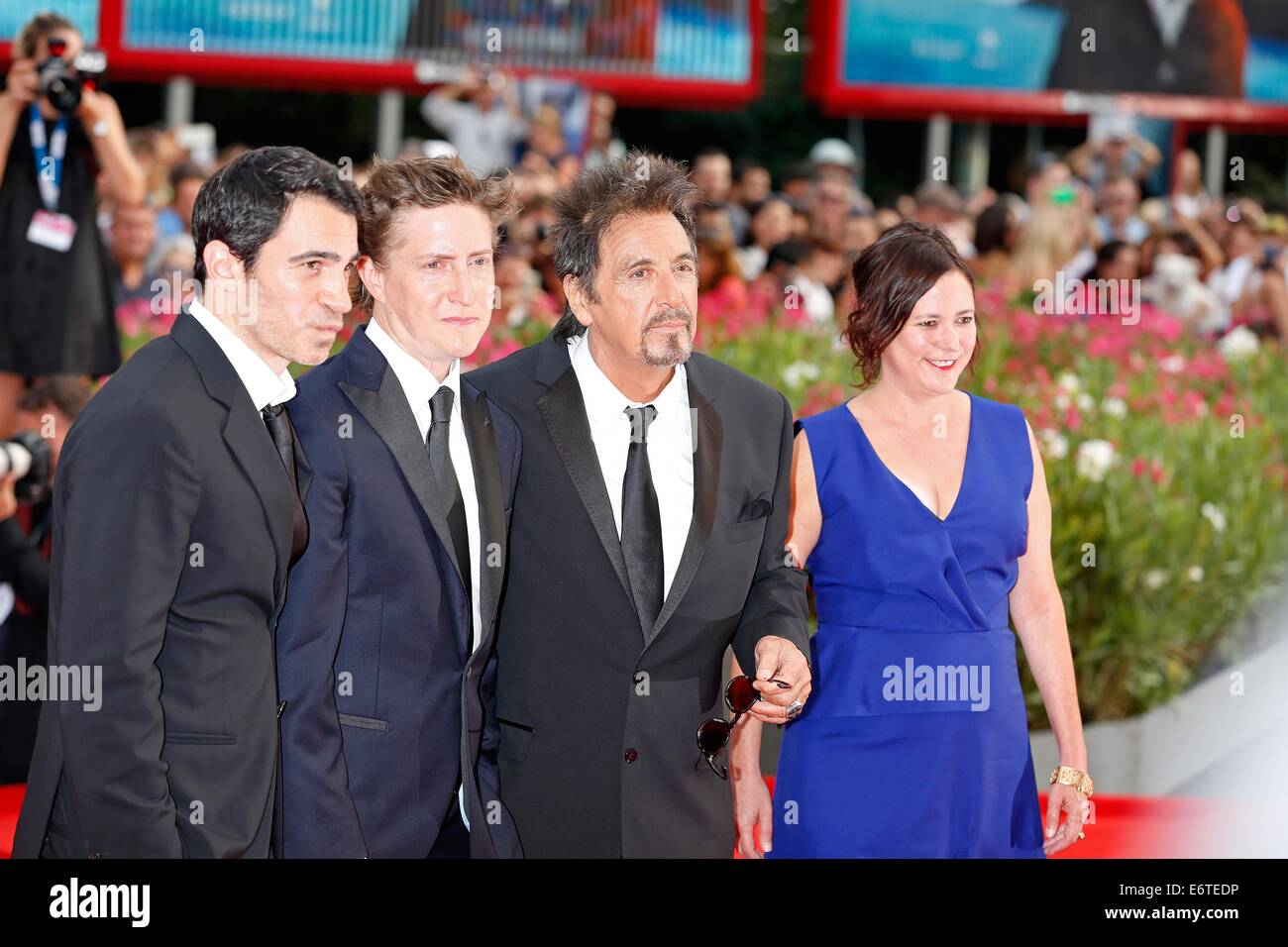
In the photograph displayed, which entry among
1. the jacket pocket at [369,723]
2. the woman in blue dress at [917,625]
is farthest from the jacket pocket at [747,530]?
the jacket pocket at [369,723]

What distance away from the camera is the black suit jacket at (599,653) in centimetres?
292

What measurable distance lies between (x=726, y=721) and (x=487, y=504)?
0.63 meters

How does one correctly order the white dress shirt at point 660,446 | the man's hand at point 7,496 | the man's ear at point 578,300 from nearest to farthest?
1. the white dress shirt at point 660,446
2. the man's ear at point 578,300
3. the man's hand at point 7,496

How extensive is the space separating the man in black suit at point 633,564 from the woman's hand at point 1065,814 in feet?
2.20

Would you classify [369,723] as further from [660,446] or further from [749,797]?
[749,797]

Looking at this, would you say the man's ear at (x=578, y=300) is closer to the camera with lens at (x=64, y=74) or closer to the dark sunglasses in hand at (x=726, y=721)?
the dark sunglasses in hand at (x=726, y=721)

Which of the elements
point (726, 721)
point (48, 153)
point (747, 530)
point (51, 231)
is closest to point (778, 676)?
point (726, 721)

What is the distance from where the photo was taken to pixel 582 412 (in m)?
3.01

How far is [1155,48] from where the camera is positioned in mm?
12180

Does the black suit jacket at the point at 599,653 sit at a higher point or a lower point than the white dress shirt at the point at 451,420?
lower

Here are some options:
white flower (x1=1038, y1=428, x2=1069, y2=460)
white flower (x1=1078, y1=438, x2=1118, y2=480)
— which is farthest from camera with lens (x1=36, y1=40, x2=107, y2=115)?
white flower (x1=1078, y1=438, x2=1118, y2=480)

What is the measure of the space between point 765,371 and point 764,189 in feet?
12.7

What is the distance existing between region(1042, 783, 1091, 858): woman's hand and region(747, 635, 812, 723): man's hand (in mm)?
675

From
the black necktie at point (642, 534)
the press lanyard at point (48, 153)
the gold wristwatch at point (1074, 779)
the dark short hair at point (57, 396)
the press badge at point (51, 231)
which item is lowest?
the gold wristwatch at point (1074, 779)
